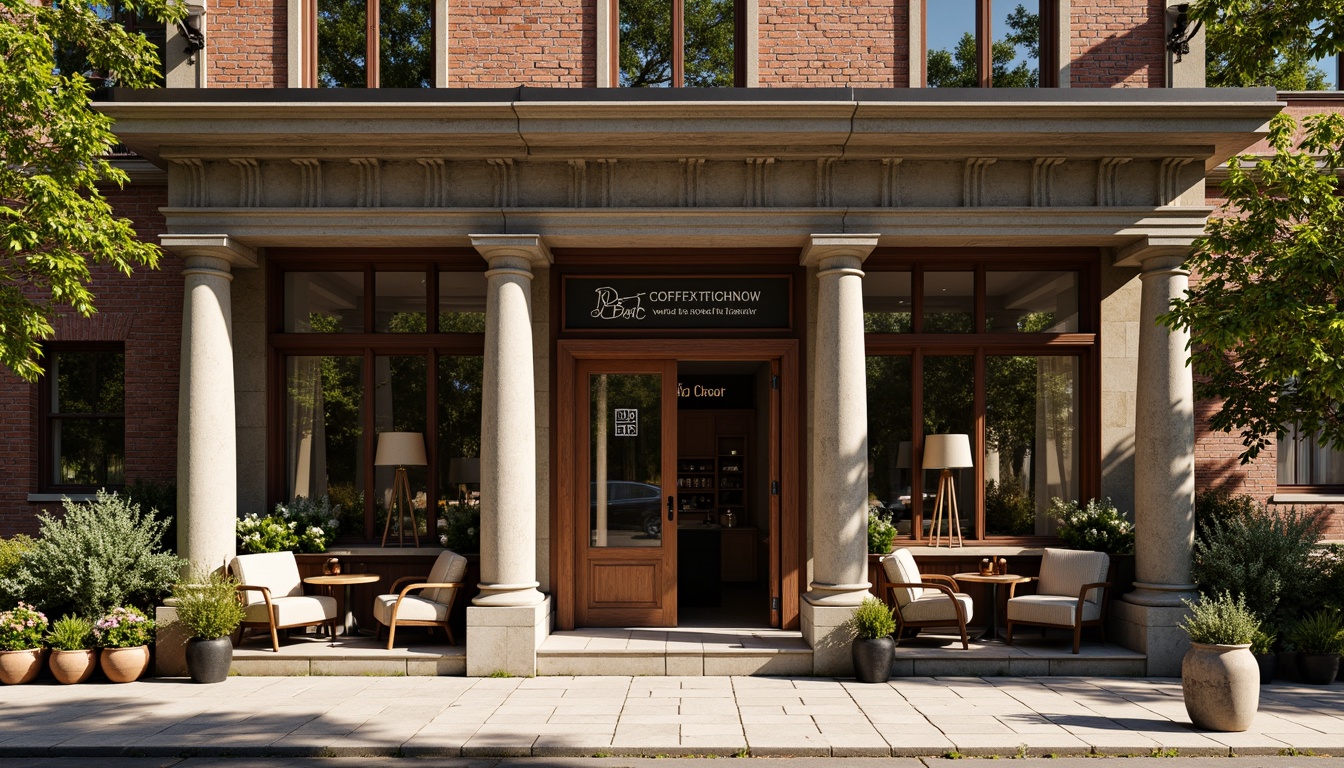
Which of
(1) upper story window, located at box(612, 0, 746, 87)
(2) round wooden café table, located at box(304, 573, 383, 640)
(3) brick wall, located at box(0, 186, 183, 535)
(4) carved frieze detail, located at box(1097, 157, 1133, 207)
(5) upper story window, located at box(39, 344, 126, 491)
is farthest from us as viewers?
(5) upper story window, located at box(39, 344, 126, 491)

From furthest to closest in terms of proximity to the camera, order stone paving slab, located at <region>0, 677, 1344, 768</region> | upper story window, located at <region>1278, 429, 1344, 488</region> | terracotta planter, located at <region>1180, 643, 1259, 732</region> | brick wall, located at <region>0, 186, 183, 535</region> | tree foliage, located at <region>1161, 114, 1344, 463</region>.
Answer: upper story window, located at <region>1278, 429, 1344, 488</region> → brick wall, located at <region>0, 186, 183, 535</region> → tree foliage, located at <region>1161, 114, 1344, 463</region> → terracotta planter, located at <region>1180, 643, 1259, 732</region> → stone paving slab, located at <region>0, 677, 1344, 768</region>

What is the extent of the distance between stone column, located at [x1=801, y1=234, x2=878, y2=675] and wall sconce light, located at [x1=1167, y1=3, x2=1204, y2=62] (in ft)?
13.4

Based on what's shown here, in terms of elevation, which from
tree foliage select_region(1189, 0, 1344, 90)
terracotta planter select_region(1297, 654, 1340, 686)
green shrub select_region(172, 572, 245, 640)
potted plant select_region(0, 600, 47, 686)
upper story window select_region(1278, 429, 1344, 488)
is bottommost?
terracotta planter select_region(1297, 654, 1340, 686)

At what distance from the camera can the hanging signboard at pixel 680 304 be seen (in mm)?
10766

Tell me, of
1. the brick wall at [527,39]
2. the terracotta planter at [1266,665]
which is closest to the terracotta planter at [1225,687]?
the terracotta planter at [1266,665]

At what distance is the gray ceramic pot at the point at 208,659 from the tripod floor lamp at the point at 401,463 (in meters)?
2.14

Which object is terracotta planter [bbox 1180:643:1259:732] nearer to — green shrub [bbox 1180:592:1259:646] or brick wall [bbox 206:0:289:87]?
green shrub [bbox 1180:592:1259:646]

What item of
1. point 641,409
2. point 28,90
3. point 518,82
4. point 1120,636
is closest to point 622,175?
point 518,82

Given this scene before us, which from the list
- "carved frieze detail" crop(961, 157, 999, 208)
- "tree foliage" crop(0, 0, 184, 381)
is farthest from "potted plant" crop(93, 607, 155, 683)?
"carved frieze detail" crop(961, 157, 999, 208)

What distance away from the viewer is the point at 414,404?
11031 millimetres

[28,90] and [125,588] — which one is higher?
[28,90]

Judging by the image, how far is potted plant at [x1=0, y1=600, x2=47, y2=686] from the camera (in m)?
8.91

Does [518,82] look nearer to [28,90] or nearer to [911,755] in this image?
[28,90]

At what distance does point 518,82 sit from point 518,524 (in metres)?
4.79
